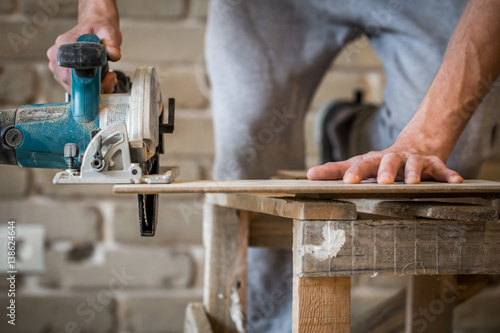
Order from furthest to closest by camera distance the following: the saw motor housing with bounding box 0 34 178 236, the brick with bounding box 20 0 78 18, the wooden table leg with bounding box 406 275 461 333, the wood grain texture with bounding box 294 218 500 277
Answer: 1. the brick with bounding box 20 0 78 18
2. the wooden table leg with bounding box 406 275 461 333
3. the saw motor housing with bounding box 0 34 178 236
4. the wood grain texture with bounding box 294 218 500 277

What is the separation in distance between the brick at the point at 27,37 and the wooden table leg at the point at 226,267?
1176 millimetres

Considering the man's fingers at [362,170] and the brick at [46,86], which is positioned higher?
the brick at [46,86]

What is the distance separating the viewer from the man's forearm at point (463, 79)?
41.1 inches

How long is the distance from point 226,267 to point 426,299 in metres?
0.50

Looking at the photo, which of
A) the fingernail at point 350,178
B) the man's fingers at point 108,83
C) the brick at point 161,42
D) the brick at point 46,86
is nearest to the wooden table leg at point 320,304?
the fingernail at point 350,178

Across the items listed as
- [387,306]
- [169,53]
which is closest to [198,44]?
[169,53]

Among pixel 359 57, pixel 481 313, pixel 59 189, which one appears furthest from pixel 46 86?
pixel 481 313

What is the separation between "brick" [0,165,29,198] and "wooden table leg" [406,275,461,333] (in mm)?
1514

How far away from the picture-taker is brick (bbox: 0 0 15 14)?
204 cm

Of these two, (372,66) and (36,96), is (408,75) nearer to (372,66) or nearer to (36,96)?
(372,66)

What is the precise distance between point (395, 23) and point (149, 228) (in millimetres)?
921

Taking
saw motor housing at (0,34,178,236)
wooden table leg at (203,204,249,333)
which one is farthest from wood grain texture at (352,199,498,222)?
wooden table leg at (203,204,249,333)

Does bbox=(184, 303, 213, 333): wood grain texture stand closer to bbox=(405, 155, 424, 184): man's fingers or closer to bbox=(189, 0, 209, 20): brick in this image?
bbox=(405, 155, 424, 184): man's fingers

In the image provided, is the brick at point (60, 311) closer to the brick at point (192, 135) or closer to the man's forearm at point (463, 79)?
the brick at point (192, 135)
